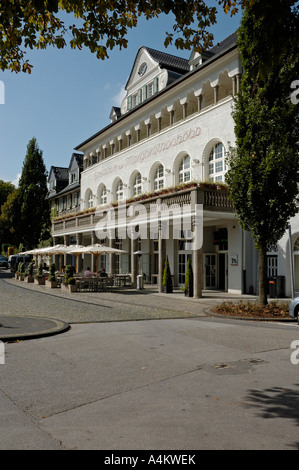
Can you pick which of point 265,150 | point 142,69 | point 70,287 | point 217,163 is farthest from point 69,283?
point 142,69

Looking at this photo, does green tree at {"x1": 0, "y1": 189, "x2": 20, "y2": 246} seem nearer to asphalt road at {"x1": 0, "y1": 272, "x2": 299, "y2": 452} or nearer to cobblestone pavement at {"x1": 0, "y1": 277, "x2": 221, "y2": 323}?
cobblestone pavement at {"x1": 0, "y1": 277, "x2": 221, "y2": 323}

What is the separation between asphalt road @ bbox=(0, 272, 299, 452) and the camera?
4344mm

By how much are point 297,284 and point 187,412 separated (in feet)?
58.4

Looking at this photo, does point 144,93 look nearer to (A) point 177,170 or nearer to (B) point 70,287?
(A) point 177,170

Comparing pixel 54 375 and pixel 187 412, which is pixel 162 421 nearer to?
pixel 187 412

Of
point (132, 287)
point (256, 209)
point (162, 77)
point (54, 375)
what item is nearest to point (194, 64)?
point (162, 77)

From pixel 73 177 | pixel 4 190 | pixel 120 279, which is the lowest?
pixel 120 279

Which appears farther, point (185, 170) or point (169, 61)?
point (169, 61)

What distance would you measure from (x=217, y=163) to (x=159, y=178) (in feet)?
22.0

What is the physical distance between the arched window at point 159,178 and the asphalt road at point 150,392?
21.3 meters

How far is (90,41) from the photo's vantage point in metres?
8.20

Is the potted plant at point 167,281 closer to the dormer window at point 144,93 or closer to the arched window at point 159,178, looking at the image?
the arched window at point 159,178

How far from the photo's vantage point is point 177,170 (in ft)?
97.5

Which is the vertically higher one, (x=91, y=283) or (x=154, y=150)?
(x=154, y=150)
